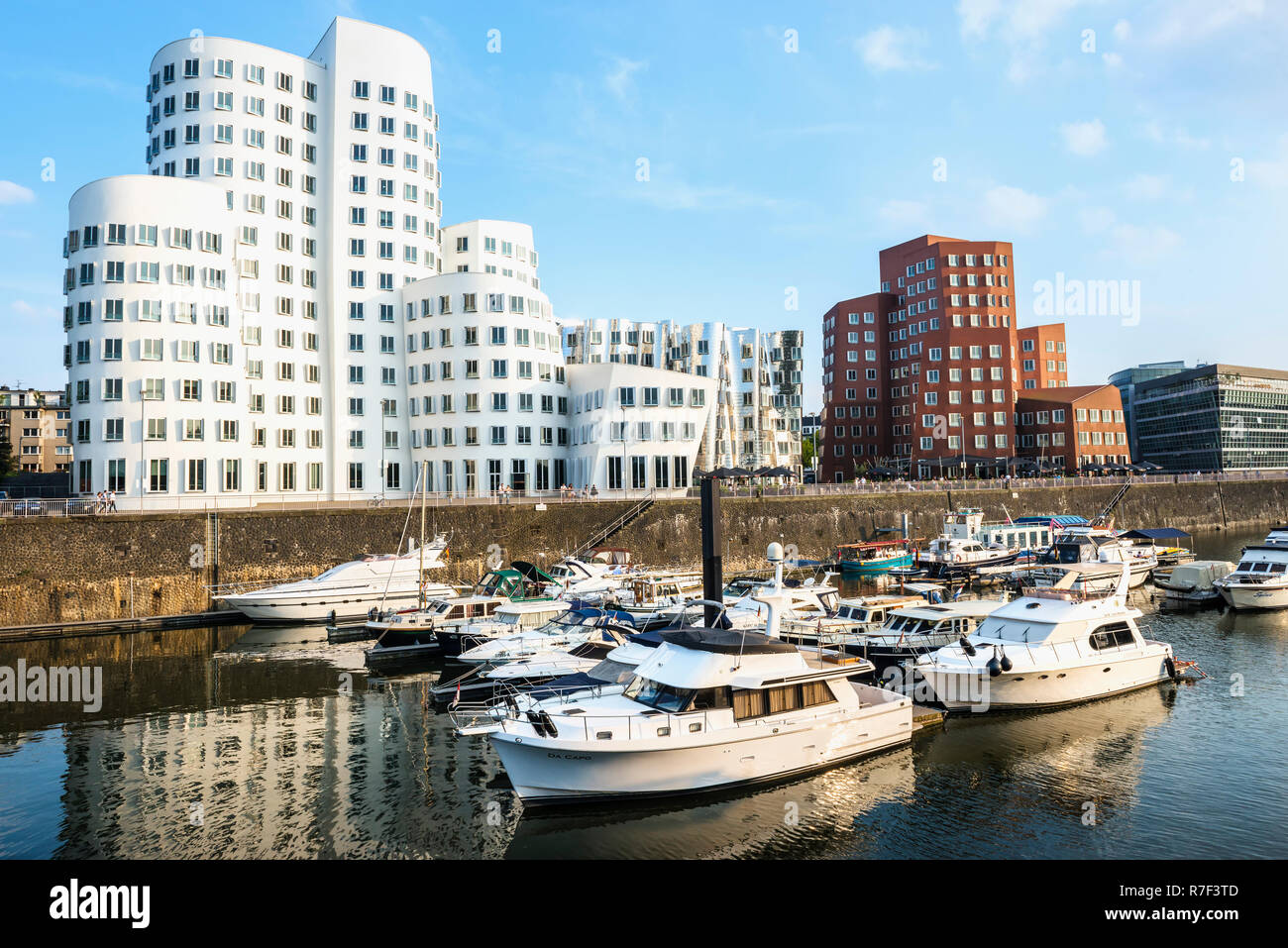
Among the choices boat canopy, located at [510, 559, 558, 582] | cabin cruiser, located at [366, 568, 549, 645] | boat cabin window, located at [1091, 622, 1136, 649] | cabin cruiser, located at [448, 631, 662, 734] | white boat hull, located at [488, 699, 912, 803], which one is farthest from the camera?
boat canopy, located at [510, 559, 558, 582]

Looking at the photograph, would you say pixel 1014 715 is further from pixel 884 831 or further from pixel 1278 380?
pixel 1278 380

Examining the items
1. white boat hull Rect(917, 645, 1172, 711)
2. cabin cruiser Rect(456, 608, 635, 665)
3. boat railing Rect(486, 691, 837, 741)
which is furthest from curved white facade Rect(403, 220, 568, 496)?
boat railing Rect(486, 691, 837, 741)

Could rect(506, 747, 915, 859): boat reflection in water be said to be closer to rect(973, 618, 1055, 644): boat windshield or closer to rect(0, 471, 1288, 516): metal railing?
rect(973, 618, 1055, 644): boat windshield

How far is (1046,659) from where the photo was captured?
28.7m

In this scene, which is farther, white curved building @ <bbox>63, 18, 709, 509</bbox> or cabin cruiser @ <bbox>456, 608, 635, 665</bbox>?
white curved building @ <bbox>63, 18, 709, 509</bbox>

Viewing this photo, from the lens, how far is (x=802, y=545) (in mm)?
74875

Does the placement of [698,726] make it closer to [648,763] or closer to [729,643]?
[648,763]

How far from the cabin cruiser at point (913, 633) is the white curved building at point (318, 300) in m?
41.1

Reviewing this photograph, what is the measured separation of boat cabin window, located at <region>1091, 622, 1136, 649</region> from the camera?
30.1 m

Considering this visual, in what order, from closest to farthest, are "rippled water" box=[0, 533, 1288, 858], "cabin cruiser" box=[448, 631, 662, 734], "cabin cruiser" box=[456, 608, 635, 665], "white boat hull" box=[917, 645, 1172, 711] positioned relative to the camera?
"rippled water" box=[0, 533, 1288, 858]
"cabin cruiser" box=[448, 631, 662, 734]
"white boat hull" box=[917, 645, 1172, 711]
"cabin cruiser" box=[456, 608, 635, 665]

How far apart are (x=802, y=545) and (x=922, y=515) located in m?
16.5

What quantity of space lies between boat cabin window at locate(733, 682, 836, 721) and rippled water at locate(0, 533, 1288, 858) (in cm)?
210

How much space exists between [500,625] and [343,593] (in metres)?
16.1
